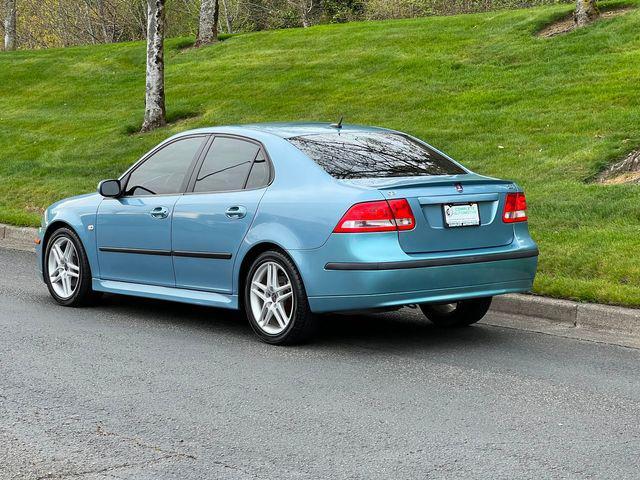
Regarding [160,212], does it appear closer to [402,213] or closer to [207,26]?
[402,213]

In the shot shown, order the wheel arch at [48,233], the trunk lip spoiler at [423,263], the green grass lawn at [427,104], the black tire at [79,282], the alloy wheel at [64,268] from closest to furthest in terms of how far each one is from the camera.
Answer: the trunk lip spoiler at [423,263] < the black tire at [79,282] < the alloy wheel at [64,268] < the wheel arch at [48,233] < the green grass lawn at [427,104]

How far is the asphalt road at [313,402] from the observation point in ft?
15.1

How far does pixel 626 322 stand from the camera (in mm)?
7688

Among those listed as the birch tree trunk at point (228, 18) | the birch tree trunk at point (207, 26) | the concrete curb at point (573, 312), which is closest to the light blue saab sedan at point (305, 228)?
the concrete curb at point (573, 312)

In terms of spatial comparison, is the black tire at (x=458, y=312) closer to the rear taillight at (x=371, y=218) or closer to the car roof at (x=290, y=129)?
the rear taillight at (x=371, y=218)

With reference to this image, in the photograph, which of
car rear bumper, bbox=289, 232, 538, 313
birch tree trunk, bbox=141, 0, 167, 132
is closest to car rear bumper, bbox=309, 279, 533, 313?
car rear bumper, bbox=289, 232, 538, 313

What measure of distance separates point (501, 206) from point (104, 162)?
12.4 m

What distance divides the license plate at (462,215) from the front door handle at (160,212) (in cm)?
227

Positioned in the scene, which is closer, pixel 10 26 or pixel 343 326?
pixel 343 326

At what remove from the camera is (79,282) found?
895cm

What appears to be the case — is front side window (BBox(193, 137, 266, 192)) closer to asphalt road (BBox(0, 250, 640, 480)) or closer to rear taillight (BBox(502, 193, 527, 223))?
asphalt road (BBox(0, 250, 640, 480))

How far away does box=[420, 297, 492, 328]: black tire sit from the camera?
789 cm

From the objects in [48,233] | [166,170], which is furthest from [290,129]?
[48,233]

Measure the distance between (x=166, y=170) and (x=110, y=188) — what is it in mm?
491
